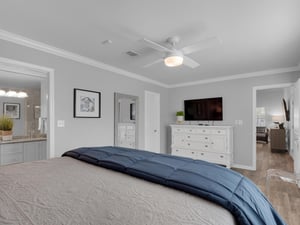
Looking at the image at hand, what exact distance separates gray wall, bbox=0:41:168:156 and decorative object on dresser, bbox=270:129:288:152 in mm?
5405

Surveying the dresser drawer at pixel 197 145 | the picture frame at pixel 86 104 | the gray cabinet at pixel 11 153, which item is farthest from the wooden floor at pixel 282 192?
the gray cabinet at pixel 11 153

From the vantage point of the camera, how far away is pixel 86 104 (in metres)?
3.28

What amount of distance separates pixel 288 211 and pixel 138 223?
2.50 meters

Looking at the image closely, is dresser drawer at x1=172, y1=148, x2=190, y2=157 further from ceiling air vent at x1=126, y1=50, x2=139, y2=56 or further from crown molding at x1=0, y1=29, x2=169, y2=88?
ceiling air vent at x1=126, y1=50, x2=139, y2=56

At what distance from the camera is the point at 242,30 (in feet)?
7.34

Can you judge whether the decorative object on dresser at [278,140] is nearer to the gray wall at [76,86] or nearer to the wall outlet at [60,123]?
the gray wall at [76,86]

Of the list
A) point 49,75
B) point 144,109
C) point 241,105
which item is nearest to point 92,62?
point 49,75

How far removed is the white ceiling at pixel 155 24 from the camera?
178 cm

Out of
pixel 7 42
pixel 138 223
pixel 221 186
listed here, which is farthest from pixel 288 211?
pixel 7 42

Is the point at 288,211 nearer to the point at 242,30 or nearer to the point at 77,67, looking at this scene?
the point at 242,30

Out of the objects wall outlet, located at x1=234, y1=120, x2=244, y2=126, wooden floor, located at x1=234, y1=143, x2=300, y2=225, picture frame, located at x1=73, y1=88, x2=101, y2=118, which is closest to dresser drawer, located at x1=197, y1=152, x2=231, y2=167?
wooden floor, located at x1=234, y1=143, x2=300, y2=225

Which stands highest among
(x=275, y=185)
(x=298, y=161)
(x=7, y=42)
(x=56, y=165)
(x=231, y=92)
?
(x=7, y=42)

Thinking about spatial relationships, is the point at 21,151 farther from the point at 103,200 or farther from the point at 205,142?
the point at 205,142

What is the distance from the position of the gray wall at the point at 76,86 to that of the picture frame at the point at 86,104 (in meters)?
0.07
